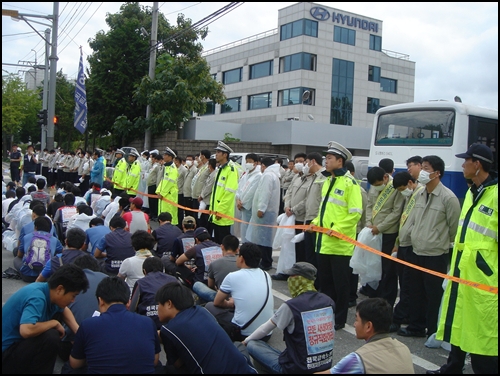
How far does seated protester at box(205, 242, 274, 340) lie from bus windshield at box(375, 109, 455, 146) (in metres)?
8.05

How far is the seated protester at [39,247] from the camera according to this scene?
6930 mm

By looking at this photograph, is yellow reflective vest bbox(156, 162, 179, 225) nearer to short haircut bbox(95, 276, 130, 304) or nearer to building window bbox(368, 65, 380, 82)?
short haircut bbox(95, 276, 130, 304)

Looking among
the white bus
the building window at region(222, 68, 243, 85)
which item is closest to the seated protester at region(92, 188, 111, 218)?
the white bus

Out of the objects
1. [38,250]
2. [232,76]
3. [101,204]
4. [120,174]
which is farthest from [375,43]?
[38,250]

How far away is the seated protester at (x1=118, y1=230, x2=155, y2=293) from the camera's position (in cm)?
558

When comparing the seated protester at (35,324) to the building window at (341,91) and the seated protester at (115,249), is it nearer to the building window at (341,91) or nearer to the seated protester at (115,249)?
the seated protester at (115,249)

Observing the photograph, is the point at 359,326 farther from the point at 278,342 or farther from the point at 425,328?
the point at 425,328

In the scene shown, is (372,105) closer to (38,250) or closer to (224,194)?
(224,194)

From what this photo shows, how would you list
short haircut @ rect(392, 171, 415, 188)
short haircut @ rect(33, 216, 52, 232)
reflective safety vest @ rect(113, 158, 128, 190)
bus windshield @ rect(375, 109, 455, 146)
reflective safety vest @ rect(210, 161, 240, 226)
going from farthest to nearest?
reflective safety vest @ rect(113, 158, 128, 190) < bus windshield @ rect(375, 109, 455, 146) < reflective safety vest @ rect(210, 161, 240, 226) < short haircut @ rect(33, 216, 52, 232) < short haircut @ rect(392, 171, 415, 188)

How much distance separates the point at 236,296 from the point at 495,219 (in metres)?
2.43

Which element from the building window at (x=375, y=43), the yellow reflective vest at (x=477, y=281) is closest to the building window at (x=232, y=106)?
the building window at (x=375, y=43)

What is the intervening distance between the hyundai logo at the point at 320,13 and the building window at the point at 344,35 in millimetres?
1220

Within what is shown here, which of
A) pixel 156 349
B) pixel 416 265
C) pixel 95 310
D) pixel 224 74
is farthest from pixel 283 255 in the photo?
pixel 224 74

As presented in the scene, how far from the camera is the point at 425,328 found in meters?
5.70
